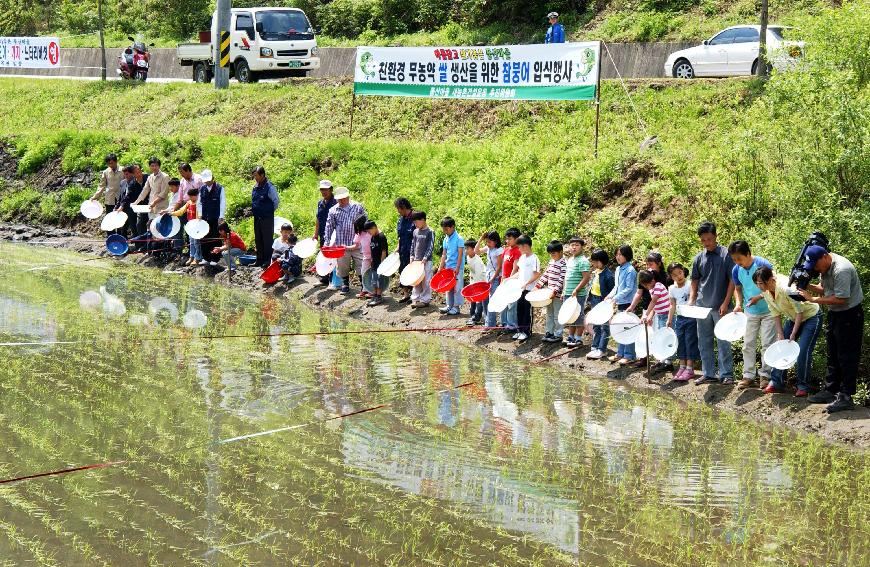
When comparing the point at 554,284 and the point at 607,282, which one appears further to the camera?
the point at 554,284

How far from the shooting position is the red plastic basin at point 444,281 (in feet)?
49.6

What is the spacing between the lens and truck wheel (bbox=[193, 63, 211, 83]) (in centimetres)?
3328

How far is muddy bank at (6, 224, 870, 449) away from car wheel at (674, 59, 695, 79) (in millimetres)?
10225

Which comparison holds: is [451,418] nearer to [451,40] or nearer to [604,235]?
[604,235]

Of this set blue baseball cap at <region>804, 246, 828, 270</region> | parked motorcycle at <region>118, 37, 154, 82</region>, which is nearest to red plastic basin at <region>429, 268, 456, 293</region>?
blue baseball cap at <region>804, 246, 828, 270</region>

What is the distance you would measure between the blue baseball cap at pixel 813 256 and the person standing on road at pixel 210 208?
438 inches

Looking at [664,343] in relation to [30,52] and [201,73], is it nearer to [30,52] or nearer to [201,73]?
[201,73]

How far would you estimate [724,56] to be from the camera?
910 inches

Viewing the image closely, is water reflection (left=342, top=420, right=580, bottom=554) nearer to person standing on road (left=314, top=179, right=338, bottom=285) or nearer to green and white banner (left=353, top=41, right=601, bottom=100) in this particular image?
person standing on road (left=314, top=179, right=338, bottom=285)

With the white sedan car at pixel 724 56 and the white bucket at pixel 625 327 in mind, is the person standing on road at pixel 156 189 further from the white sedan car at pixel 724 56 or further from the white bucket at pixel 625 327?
the white bucket at pixel 625 327

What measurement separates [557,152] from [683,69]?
22.4 feet

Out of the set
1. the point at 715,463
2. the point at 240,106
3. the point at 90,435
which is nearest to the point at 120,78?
the point at 240,106

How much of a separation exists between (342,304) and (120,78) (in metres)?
22.8

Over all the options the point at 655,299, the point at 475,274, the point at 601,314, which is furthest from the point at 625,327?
the point at 475,274
